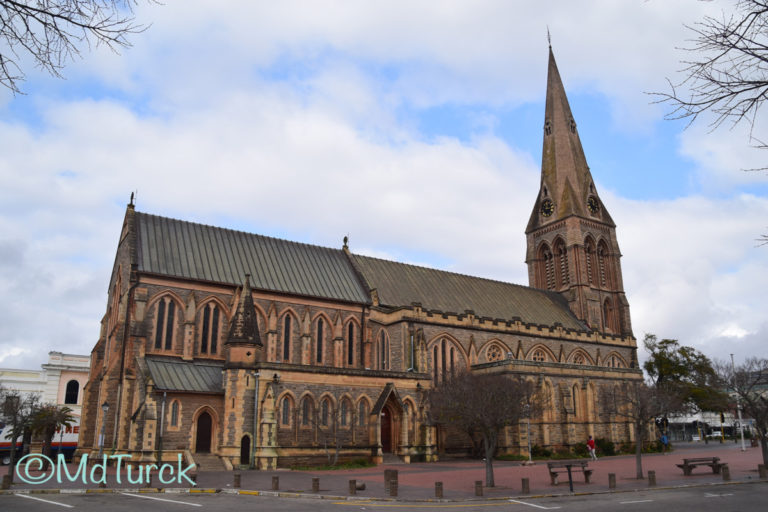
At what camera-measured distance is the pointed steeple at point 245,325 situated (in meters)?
33.4

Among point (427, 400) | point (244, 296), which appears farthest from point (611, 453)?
point (244, 296)

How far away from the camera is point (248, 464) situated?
31141mm

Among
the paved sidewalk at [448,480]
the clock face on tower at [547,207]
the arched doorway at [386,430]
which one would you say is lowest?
the paved sidewalk at [448,480]

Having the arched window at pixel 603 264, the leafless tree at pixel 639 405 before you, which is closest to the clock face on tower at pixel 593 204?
the arched window at pixel 603 264

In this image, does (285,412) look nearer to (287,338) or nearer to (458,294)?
(287,338)

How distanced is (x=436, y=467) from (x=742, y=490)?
50.7ft

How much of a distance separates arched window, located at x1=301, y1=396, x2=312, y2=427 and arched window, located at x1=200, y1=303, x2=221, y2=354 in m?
7.60

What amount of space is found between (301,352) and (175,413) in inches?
389

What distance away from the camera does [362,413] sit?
35625mm

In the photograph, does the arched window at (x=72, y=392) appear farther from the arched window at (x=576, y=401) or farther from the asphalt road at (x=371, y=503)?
the arched window at (x=576, y=401)

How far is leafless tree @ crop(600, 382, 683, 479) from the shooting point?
2672 centimetres

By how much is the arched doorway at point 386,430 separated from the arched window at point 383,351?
572 cm

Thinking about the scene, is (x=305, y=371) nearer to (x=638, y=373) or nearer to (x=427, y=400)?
(x=427, y=400)

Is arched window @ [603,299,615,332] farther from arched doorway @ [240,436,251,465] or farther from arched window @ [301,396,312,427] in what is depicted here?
arched doorway @ [240,436,251,465]
